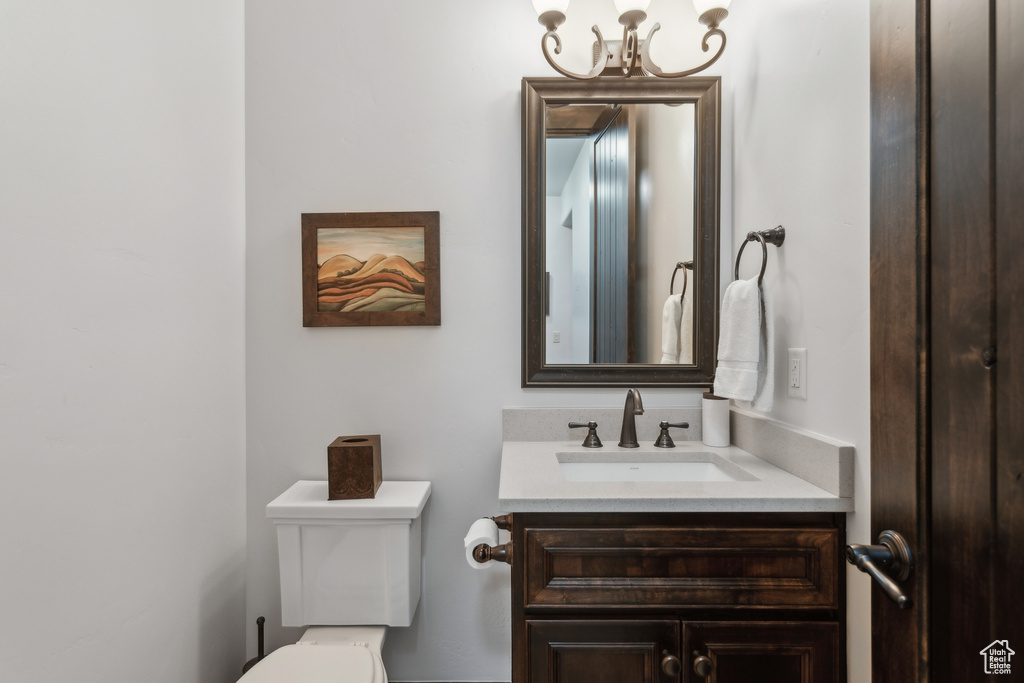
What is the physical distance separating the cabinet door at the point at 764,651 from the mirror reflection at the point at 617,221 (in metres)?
0.83

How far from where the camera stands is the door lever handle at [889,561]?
667mm

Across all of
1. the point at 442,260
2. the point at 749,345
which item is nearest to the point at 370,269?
the point at 442,260

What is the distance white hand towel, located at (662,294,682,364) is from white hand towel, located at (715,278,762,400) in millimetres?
237

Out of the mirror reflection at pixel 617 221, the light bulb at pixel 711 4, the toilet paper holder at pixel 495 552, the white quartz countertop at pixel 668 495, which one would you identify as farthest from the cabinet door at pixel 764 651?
the light bulb at pixel 711 4

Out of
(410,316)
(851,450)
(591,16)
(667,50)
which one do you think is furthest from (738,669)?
(591,16)

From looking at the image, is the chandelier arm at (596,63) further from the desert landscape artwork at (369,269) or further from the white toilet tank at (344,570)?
the white toilet tank at (344,570)

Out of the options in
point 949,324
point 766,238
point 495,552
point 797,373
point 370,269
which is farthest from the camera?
point 370,269

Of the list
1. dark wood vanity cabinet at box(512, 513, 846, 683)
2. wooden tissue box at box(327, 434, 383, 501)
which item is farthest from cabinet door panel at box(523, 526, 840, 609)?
wooden tissue box at box(327, 434, 383, 501)

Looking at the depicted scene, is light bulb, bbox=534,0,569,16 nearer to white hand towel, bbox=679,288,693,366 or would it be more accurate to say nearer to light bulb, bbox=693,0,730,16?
light bulb, bbox=693,0,730,16

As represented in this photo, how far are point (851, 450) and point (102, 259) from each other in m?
1.58

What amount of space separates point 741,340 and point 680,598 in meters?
0.63

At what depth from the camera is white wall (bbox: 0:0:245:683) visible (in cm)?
93

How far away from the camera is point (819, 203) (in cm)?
112

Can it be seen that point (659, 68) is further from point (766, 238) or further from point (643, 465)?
point (643, 465)
